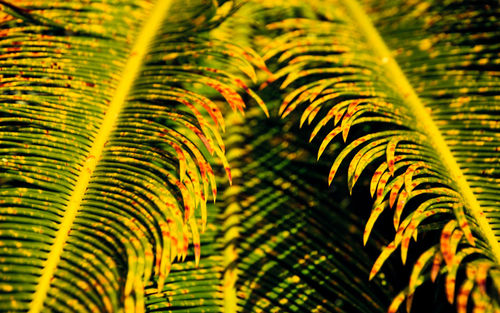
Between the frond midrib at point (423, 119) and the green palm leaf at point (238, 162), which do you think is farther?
the frond midrib at point (423, 119)

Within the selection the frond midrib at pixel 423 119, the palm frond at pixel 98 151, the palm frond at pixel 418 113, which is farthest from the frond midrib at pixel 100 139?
the frond midrib at pixel 423 119

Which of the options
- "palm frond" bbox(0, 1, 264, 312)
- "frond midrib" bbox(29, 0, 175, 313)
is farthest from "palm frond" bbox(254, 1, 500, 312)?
"frond midrib" bbox(29, 0, 175, 313)

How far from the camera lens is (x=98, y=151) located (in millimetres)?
1031

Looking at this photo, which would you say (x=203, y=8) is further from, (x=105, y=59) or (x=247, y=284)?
(x=247, y=284)

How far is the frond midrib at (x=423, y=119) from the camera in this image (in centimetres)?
99

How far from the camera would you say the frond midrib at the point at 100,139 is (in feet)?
2.70

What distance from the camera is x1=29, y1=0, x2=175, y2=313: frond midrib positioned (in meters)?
0.82

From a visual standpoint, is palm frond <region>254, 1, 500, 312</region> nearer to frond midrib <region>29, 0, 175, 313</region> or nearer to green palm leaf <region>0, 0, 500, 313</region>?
green palm leaf <region>0, 0, 500, 313</region>

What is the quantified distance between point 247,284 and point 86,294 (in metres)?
0.43

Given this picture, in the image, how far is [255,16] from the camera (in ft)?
4.97

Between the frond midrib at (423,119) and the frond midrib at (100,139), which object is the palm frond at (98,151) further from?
the frond midrib at (423,119)

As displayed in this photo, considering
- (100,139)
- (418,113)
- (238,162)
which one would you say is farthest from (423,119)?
(100,139)

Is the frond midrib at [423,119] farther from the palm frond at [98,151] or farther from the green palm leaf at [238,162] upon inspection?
the palm frond at [98,151]

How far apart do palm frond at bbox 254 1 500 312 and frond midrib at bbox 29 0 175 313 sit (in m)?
0.37
